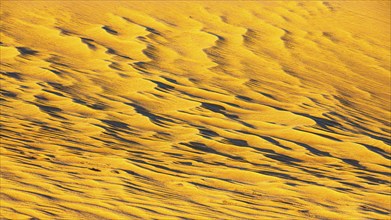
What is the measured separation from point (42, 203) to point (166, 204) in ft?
2.68

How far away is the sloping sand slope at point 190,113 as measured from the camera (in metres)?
5.53

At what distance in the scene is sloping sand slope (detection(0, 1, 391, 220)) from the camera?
553 centimetres

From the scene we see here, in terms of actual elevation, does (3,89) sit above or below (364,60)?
below

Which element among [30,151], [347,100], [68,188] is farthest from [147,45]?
[68,188]

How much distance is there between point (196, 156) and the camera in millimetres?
6570

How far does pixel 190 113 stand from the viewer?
7.67 meters

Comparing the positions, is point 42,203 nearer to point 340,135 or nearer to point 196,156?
point 196,156

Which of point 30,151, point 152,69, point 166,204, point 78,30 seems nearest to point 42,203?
point 166,204

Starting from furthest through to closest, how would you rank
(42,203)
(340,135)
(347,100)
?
1. (347,100)
2. (340,135)
3. (42,203)

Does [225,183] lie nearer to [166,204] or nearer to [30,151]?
[166,204]

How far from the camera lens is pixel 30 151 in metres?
6.20

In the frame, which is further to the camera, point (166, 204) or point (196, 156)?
point (196, 156)

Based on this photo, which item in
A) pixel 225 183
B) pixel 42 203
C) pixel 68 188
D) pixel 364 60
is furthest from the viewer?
pixel 364 60

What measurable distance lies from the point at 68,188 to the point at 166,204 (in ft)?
2.26
